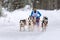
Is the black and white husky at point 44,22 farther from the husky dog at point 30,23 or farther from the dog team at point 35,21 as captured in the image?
the husky dog at point 30,23

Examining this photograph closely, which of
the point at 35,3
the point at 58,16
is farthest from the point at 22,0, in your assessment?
the point at 58,16

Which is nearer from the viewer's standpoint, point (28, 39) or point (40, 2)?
point (28, 39)

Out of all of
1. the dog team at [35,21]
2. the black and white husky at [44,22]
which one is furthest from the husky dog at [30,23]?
the black and white husky at [44,22]

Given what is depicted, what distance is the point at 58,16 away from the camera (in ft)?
64.7

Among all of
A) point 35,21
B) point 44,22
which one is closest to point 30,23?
point 35,21

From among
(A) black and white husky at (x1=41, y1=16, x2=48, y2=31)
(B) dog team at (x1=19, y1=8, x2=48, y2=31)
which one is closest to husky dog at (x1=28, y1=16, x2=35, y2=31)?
(B) dog team at (x1=19, y1=8, x2=48, y2=31)

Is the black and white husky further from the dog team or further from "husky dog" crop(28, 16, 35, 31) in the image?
"husky dog" crop(28, 16, 35, 31)

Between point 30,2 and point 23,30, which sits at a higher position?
point 30,2

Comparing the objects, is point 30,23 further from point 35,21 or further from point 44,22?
point 44,22

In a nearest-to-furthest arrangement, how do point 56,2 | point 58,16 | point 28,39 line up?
point 28,39
point 58,16
point 56,2

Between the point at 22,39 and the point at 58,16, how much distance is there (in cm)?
885

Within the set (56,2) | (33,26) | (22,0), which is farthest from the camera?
(56,2)

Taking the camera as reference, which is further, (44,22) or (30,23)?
(30,23)

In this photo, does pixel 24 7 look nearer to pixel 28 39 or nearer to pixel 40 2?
pixel 40 2
